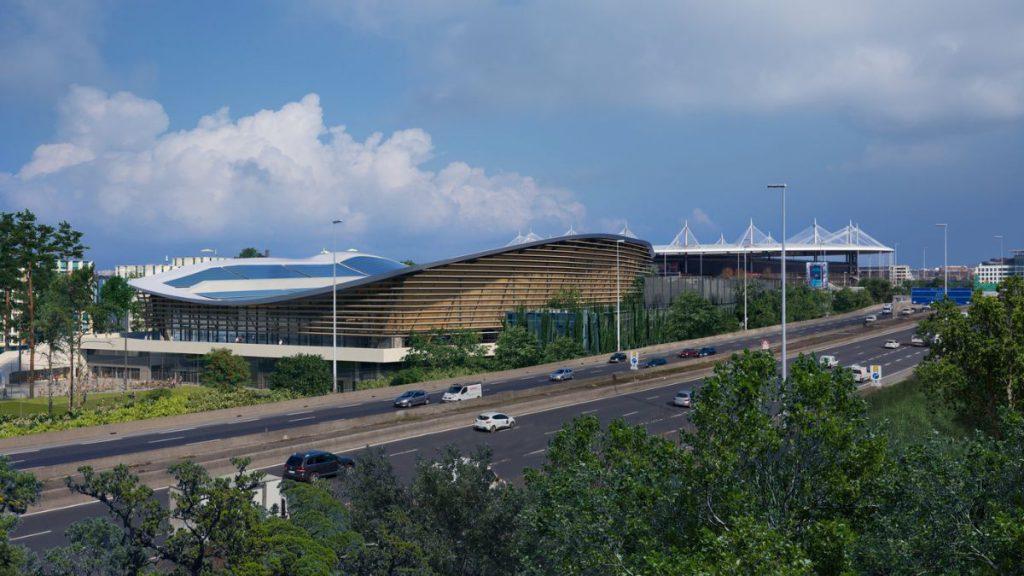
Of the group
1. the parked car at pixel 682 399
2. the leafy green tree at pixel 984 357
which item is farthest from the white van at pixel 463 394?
the leafy green tree at pixel 984 357

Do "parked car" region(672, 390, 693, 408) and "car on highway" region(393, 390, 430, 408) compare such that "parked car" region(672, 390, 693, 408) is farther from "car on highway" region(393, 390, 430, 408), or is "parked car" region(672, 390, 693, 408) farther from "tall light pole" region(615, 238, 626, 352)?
"tall light pole" region(615, 238, 626, 352)

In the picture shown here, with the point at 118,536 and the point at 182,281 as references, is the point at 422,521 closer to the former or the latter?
the point at 118,536

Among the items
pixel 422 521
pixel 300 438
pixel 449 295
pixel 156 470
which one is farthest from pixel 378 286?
pixel 422 521

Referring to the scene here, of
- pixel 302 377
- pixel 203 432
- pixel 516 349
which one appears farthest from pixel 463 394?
pixel 516 349

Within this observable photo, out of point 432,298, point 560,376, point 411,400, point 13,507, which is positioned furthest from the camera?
point 432,298

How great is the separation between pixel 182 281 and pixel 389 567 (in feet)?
239

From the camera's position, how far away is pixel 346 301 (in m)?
64.1

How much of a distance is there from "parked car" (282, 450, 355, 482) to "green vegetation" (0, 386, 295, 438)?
15.7 metres

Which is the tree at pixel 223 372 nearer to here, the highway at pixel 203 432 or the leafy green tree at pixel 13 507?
the highway at pixel 203 432

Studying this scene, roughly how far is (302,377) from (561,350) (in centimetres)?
2191

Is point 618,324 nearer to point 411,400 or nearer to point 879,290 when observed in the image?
point 411,400

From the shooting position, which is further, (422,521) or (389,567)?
(422,521)

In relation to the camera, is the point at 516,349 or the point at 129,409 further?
the point at 516,349

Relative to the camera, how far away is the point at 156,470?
83.6ft
